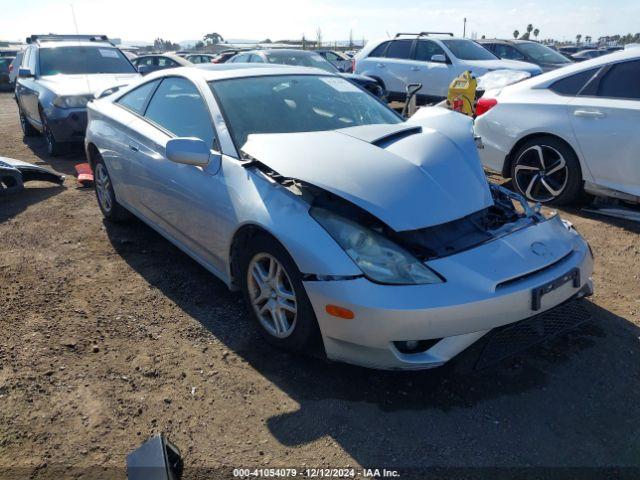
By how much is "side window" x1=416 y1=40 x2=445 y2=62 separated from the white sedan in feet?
18.2

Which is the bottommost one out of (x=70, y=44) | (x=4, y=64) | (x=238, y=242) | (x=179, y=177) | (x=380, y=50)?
(x=238, y=242)

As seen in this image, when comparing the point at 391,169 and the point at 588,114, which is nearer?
the point at 391,169

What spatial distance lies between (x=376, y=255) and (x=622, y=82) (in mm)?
3738

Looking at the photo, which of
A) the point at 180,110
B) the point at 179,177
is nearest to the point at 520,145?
the point at 180,110

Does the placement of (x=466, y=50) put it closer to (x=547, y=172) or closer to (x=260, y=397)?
(x=547, y=172)

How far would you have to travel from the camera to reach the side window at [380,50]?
11.5 meters

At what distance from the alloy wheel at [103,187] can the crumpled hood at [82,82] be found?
2944 mm

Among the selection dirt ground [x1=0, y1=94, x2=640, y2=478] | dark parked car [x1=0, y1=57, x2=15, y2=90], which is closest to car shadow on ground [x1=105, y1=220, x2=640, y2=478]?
dirt ground [x1=0, y1=94, x2=640, y2=478]

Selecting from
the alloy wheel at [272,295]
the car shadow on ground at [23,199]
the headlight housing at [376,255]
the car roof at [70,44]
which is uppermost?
the car roof at [70,44]

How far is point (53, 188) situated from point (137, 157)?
2.90 metres

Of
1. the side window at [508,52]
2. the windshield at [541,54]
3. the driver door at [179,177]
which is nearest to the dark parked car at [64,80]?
the driver door at [179,177]

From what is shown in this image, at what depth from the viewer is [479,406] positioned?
2490 millimetres

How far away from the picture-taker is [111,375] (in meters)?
2.78

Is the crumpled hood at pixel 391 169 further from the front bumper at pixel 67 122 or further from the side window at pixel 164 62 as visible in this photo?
the side window at pixel 164 62
